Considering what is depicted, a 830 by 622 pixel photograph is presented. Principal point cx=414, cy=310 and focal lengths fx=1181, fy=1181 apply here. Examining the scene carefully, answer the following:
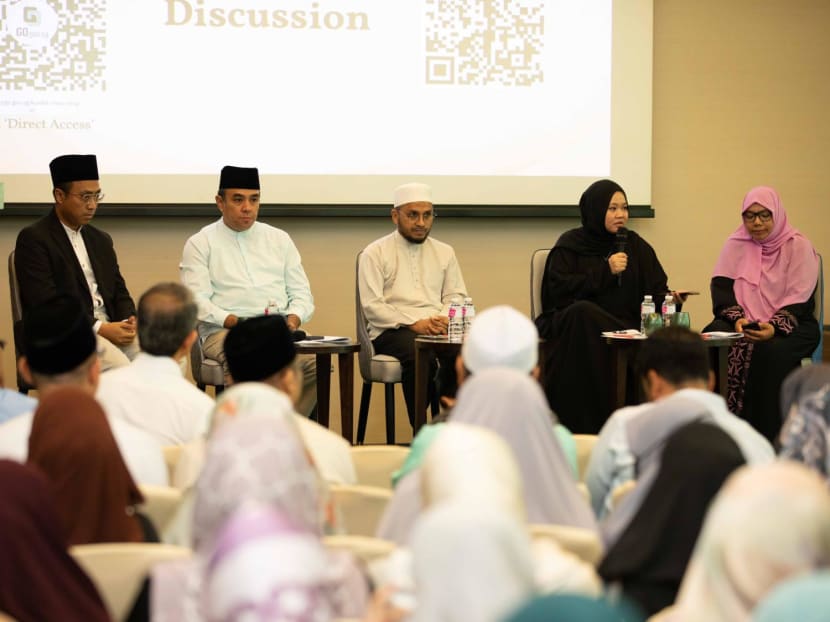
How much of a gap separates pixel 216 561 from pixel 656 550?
878 millimetres

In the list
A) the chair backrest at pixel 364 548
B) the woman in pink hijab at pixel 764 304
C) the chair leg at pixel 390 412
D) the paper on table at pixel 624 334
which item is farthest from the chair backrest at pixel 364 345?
the chair backrest at pixel 364 548

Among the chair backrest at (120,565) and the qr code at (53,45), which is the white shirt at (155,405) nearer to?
the chair backrest at (120,565)

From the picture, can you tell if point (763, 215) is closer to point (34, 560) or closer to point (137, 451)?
point (137, 451)

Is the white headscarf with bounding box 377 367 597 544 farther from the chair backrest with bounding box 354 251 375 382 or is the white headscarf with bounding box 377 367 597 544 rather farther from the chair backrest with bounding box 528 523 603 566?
the chair backrest with bounding box 354 251 375 382

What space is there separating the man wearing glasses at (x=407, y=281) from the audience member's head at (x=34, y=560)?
3.93 meters

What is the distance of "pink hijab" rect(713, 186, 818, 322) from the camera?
586cm

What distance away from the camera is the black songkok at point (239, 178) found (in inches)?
221

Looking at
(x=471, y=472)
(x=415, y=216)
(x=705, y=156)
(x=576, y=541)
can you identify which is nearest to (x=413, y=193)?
(x=415, y=216)

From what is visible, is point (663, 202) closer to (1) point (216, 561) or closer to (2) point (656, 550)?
(2) point (656, 550)

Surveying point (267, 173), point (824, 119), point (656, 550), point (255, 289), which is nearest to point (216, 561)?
point (656, 550)

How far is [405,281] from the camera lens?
5.96 m

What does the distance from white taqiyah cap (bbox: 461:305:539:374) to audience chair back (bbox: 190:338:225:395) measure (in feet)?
8.57

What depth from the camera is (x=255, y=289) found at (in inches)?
225

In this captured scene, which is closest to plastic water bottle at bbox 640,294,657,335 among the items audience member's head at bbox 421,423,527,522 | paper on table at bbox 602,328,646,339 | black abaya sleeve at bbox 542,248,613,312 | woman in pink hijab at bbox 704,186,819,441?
paper on table at bbox 602,328,646,339
